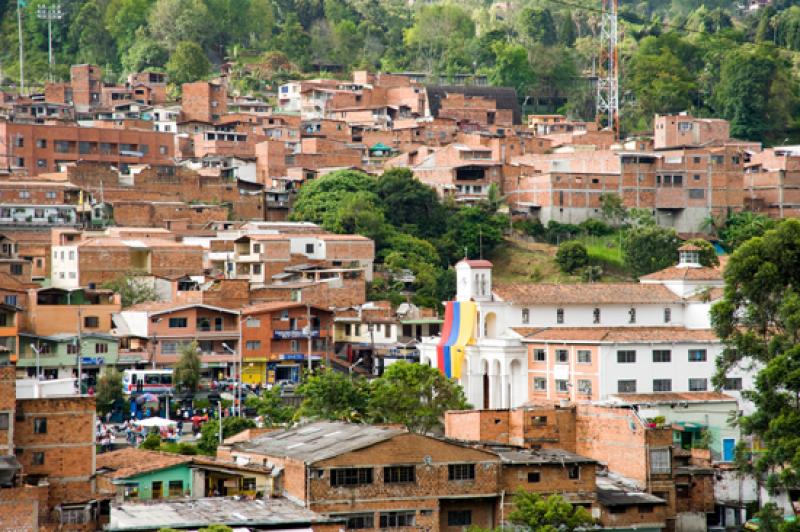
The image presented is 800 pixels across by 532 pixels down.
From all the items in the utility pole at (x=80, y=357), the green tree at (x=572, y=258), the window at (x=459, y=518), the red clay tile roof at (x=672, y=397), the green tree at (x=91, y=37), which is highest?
the green tree at (x=91, y=37)

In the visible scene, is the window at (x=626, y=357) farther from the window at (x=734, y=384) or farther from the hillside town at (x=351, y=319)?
the window at (x=734, y=384)

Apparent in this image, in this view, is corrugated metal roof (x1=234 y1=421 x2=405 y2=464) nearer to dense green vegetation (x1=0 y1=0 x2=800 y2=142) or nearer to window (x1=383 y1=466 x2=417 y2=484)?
window (x1=383 y1=466 x2=417 y2=484)

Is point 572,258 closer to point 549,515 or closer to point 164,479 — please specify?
point 549,515

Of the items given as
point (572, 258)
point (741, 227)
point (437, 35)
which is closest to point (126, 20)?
point (437, 35)

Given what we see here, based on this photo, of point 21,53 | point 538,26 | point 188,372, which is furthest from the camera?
point 538,26

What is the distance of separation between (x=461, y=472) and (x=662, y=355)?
64.2 feet

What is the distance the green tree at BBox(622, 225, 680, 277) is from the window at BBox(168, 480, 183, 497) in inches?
1812

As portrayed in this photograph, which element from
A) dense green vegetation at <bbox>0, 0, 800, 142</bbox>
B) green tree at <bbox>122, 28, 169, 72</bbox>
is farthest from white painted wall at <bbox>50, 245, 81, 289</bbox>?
green tree at <bbox>122, 28, 169, 72</bbox>

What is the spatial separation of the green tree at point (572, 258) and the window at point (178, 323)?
75.2 feet

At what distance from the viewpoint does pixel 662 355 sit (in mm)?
59344

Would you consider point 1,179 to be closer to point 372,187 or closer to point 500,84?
point 372,187

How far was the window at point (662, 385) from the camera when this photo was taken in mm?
58969

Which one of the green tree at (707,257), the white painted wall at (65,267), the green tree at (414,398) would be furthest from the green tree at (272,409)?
the green tree at (707,257)

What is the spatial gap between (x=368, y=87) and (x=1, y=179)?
1379 inches
